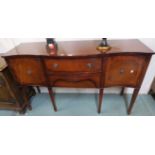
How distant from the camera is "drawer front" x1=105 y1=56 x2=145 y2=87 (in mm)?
1158

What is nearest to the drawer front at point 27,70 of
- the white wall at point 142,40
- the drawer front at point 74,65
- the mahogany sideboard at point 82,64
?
the mahogany sideboard at point 82,64

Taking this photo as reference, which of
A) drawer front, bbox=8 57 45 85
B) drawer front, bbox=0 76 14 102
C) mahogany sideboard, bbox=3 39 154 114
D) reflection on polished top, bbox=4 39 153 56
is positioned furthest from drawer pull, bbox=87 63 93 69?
drawer front, bbox=0 76 14 102

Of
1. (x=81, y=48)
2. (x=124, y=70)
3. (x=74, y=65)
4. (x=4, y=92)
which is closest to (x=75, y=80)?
(x=74, y=65)

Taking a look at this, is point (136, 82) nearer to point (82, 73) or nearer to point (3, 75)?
point (82, 73)

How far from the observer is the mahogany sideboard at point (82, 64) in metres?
1.14

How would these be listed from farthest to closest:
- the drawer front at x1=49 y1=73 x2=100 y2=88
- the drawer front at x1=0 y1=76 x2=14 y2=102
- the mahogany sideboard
A: the drawer front at x1=0 y1=76 x2=14 y2=102
the drawer front at x1=49 y1=73 x2=100 y2=88
the mahogany sideboard

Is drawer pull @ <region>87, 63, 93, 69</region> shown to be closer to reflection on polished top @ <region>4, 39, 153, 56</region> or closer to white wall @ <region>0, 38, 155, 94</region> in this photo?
reflection on polished top @ <region>4, 39, 153, 56</region>

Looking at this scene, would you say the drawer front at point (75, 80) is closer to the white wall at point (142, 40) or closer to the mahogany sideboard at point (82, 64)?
the mahogany sideboard at point (82, 64)

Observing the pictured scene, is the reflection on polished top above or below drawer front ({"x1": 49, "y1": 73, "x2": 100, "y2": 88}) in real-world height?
above

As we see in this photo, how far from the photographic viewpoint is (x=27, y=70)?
1.32 m

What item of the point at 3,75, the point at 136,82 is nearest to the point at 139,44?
the point at 136,82
